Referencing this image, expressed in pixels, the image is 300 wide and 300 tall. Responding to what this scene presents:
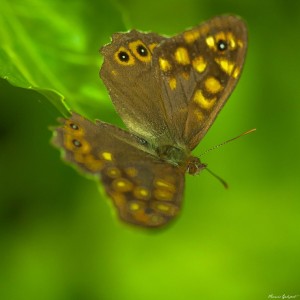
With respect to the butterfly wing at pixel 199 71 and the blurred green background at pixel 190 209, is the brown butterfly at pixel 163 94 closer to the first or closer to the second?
the butterfly wing at pixel 199 71

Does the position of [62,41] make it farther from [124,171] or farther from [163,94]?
[124,171]

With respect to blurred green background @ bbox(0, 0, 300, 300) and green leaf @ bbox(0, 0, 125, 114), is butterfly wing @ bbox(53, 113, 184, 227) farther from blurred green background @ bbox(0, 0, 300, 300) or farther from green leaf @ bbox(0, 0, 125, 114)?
blurred green background @ bbox(0, 0, 300, 300)

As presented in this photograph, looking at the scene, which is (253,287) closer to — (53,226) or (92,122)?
(53,226)

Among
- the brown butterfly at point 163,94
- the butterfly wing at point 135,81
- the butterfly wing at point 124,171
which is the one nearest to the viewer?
the butterfly wing at point 124,171

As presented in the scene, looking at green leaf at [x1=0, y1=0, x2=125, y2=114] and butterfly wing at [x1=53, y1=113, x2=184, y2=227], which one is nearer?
butterfly wing at [x1=53, y1=113, x2=184, y2=227]

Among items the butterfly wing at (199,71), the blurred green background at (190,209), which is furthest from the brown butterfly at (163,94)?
the blurred green background at (190,209)

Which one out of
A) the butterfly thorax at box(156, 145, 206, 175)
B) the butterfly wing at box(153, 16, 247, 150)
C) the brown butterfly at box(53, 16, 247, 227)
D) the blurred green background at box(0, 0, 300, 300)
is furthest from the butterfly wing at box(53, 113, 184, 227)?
the blurred green background at box(0, 0, 300, 300)
